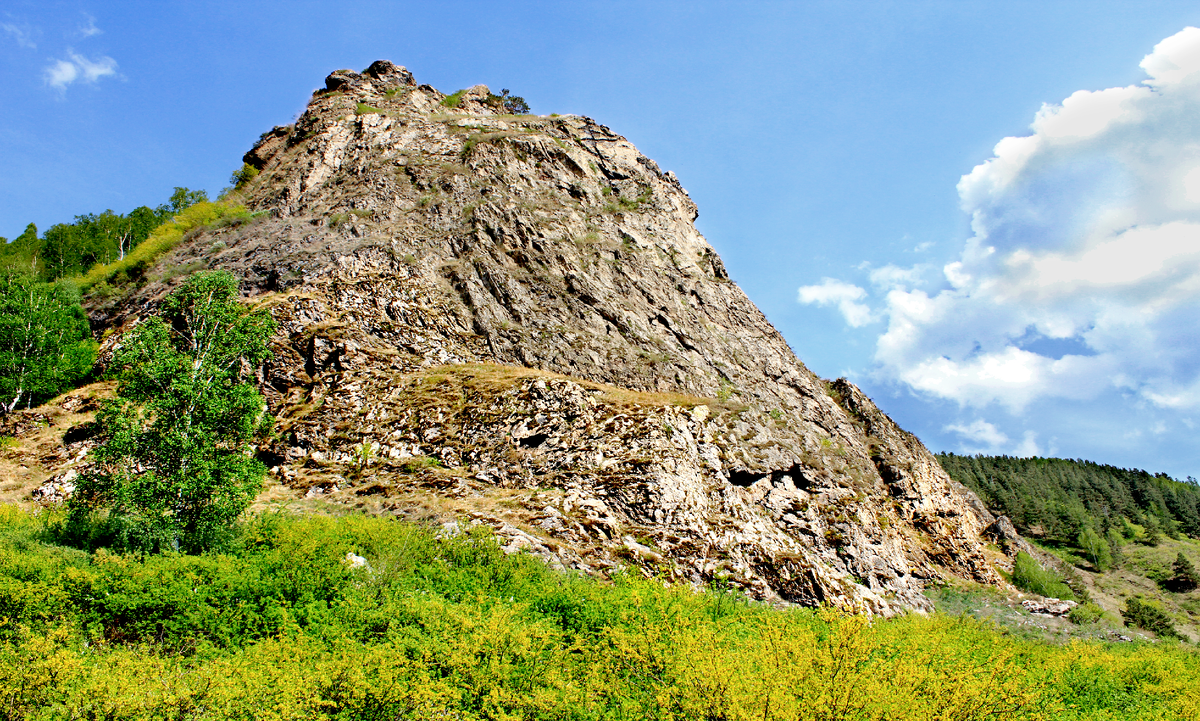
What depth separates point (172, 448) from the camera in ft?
73.6

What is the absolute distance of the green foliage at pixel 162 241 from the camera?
50.7 metres

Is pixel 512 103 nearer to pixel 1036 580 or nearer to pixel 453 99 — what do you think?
pixel 453 99

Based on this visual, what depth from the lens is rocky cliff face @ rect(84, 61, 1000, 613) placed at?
3027 centimetres

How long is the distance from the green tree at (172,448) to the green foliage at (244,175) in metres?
44.5

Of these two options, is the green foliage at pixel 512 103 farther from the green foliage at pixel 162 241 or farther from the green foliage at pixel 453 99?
the green foliage at pixel 162 241

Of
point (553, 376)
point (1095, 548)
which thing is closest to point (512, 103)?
point (553, 376)

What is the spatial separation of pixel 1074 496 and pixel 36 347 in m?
168

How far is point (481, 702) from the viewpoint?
44.4ft

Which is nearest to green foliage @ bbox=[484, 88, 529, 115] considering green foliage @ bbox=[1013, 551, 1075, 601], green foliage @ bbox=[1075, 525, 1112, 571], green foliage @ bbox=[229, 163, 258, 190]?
green foliage @ bbox=[229, 163, 258, 190]

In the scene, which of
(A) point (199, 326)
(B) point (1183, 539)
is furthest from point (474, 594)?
(B) point (1183, 539)

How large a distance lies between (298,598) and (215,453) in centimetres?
868

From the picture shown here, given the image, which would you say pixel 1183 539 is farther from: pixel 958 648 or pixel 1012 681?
pixel 1012 681

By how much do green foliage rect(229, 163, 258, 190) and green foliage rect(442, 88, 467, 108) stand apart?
25000 mm

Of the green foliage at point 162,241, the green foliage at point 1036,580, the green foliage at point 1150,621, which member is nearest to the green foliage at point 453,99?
the green foliage at point 162,241
